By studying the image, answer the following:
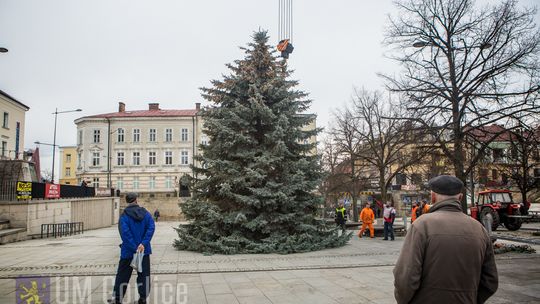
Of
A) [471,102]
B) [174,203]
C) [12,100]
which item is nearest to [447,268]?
[471,102]

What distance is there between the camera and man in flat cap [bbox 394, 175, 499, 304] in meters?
3.19

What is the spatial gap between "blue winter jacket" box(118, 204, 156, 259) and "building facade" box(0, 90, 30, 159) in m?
46.6

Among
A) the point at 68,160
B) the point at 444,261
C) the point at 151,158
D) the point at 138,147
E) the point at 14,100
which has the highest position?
the point at 14,100

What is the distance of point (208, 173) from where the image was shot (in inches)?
601

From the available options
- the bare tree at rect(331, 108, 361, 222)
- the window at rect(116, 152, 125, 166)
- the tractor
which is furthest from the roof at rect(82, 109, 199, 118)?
the tractor

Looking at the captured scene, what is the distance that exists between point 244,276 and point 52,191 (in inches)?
745

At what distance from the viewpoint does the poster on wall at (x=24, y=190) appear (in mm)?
20062

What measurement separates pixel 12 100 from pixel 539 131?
5409 centimetres

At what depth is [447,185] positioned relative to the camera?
3.46 metres

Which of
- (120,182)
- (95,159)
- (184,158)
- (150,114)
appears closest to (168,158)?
(184,158)

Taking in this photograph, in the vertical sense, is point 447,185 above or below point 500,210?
above

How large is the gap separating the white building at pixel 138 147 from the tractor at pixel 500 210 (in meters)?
41.5

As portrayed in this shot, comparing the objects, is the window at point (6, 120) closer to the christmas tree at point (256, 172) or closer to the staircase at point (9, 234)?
the staircase at point (9, 234)

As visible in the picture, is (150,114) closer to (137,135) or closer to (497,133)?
(137,135)
